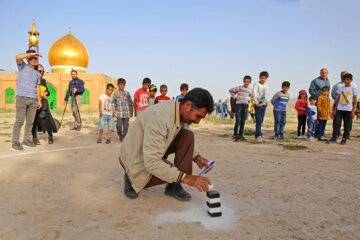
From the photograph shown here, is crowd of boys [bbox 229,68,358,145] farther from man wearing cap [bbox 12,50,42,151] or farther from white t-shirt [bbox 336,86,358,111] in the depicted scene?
man wearing cap [bbox 12,50,42,151]

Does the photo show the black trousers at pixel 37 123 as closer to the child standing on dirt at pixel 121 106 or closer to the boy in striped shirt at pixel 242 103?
the child standing on dirt at pixel 121 106

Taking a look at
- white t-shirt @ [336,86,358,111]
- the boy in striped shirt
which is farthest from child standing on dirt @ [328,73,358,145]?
the boy in striped shirt

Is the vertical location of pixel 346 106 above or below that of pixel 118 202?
above

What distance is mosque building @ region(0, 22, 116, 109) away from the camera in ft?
103

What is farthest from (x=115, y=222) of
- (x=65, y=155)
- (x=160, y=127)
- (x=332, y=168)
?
(x=332, y=168)

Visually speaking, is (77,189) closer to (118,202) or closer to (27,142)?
(118,202)

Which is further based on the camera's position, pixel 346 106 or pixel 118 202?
pixel 346 106

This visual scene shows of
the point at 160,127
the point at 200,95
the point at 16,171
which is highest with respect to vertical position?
the point at 200,95

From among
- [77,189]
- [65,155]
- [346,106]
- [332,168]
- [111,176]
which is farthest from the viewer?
[346,106]

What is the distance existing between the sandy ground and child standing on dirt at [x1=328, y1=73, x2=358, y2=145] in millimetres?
2660

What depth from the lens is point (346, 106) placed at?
6.32 m

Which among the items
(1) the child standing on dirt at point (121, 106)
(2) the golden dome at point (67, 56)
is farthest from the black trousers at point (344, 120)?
(2) the golden dome at point (67, 56)

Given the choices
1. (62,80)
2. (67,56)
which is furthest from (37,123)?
(67,56)

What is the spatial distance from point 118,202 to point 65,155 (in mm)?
2560
